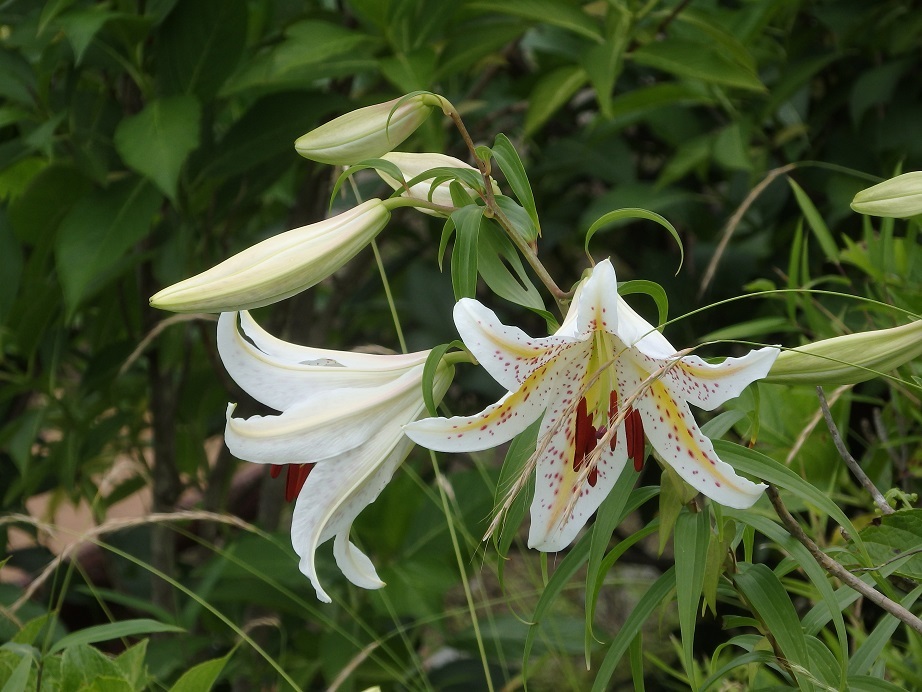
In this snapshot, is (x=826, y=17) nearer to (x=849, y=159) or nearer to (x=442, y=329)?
(x=849, y=159)

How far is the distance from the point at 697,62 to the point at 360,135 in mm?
859

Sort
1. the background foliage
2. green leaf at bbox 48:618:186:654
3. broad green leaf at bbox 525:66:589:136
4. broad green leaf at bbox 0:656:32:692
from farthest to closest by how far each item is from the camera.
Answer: broad green leaf at bbox 525:66:589:136
the background foliage
green leaf at bbox 48:618:186:654
broad green leaf at bbox 0:656:32:692

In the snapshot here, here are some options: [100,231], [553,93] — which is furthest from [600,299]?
[553,93]

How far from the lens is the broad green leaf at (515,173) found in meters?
0.67

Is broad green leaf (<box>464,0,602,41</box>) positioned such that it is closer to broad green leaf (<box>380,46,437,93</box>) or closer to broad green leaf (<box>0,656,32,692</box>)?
broad green leaf (<box>380,46,437,93</box>)

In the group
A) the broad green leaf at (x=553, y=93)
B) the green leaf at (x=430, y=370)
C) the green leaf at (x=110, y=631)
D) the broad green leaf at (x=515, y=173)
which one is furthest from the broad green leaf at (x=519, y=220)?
the broad green leaf at (x=553, y=93)

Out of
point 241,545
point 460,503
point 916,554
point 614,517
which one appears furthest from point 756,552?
point 614,517

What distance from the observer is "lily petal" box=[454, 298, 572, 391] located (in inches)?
22.6

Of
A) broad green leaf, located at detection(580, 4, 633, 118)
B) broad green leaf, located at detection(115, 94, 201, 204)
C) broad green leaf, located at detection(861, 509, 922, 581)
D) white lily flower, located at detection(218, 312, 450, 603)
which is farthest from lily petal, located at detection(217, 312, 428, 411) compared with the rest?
broad green leaf, located at detection(580, 4, 633, 118)

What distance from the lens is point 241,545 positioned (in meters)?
1.51

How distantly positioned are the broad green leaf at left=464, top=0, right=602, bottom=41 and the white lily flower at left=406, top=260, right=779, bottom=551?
832 millimetres

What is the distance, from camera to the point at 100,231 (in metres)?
1.30

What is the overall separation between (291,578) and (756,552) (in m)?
0.78

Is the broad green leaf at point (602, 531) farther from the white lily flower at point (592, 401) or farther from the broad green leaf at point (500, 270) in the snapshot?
the broad green leaf at point (500, 270)
